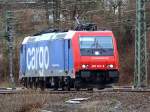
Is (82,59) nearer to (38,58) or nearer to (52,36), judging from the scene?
(52,36)

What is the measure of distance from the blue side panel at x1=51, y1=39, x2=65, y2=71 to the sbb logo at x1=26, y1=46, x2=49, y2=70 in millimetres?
758

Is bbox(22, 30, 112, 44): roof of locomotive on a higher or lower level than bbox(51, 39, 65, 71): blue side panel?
higher

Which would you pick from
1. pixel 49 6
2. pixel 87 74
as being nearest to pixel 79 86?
pixel 87 74

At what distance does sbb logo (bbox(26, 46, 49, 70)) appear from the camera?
3192 cm

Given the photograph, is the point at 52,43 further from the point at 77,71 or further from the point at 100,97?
the point at 100,97

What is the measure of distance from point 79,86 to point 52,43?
3.72 metres

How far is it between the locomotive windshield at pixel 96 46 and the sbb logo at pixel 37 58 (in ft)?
11.6

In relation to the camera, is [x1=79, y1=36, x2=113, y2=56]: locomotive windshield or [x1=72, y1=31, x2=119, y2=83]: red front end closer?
[x1=72, y1=31, x2=119, y2=83]: red front end

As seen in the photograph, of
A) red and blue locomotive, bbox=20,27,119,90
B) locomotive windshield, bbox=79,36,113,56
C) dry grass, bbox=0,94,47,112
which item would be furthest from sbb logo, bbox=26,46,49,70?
dry grass, bbox=0,94,47,112

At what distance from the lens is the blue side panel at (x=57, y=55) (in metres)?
29.9

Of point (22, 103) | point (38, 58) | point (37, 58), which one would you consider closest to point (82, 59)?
point (38, 58)

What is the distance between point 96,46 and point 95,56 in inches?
20.2

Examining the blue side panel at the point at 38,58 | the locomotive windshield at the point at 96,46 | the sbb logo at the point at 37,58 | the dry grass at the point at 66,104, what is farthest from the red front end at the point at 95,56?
the dry grass at the point at 66,104

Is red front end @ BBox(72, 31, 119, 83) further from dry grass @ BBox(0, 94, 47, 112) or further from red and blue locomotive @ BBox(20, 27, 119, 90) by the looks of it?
dry grass @ BBox(0, 94, 47, 112)
